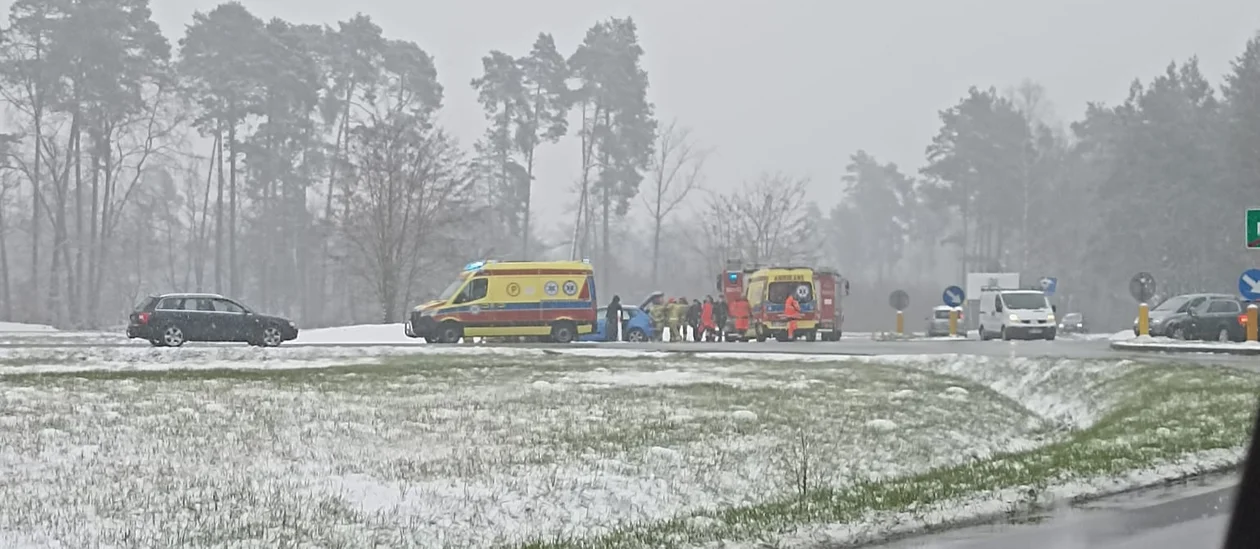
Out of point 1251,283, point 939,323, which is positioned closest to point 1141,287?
point 1251,283

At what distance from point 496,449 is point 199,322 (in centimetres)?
2376

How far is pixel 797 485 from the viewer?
40.3 ft

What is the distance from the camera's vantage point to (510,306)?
40000 mm

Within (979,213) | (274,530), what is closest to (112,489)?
(274,530)

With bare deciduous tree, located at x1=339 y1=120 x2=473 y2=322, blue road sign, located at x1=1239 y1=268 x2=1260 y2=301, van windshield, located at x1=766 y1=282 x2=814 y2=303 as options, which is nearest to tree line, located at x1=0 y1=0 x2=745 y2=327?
bare deciduous tree, located at x1=339 y1=120 x2=473 y2=322

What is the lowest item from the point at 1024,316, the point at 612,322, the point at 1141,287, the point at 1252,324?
the point at 612,322

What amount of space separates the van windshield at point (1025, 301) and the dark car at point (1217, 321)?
4.96 meters

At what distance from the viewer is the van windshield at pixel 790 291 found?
43781 mm

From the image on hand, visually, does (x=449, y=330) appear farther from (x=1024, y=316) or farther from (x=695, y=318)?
(x=1024, y=316)

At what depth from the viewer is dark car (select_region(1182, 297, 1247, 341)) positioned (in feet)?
123

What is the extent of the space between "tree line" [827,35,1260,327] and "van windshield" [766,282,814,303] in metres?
30.3

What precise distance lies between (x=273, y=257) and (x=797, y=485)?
3041 inches

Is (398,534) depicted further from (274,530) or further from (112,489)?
Result: (112,489)

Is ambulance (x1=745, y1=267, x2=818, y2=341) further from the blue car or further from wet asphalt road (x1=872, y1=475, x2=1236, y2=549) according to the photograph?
wet asphalt road (x1=872, y1=475, x2=1236, y2=549)
